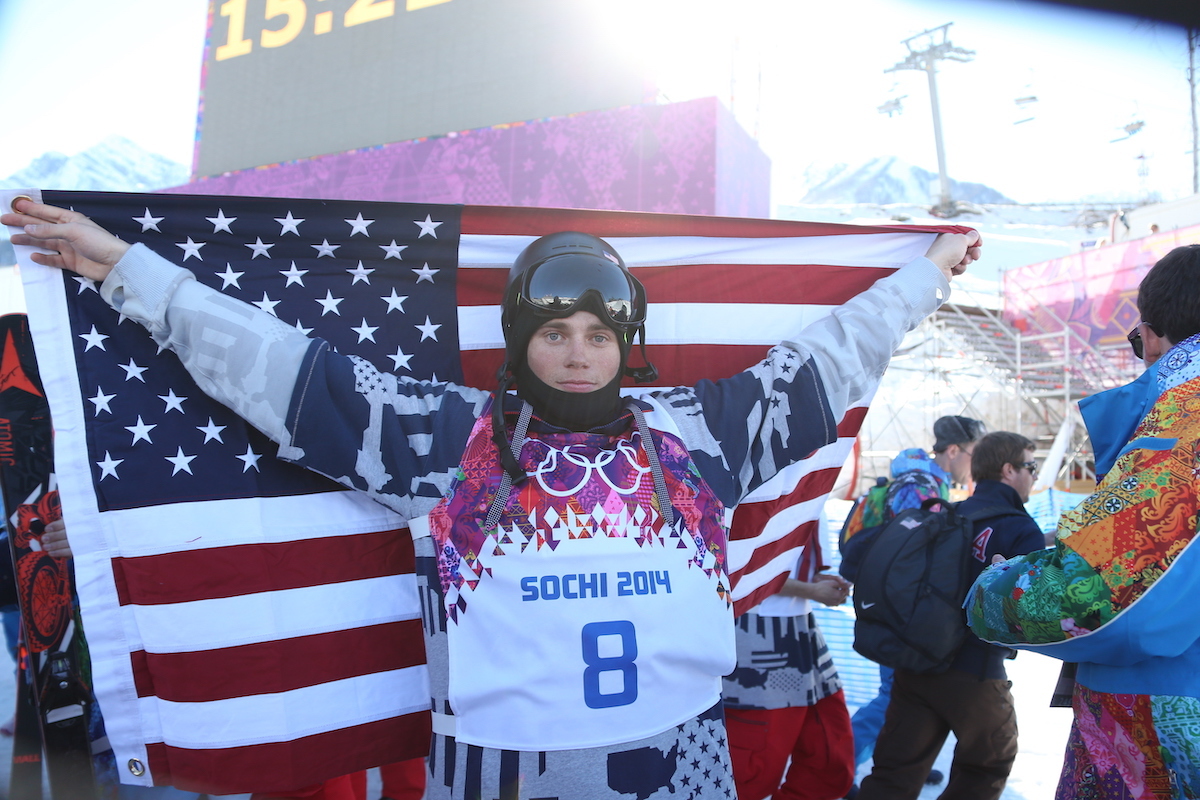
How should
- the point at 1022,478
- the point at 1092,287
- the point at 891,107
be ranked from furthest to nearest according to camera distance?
the point at 891,107 → the point at 1092,287 → the point at 1022,478

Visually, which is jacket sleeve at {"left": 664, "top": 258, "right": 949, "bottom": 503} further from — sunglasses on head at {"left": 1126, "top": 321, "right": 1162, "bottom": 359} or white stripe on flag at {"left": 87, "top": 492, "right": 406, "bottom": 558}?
white stripe on flag at {"left": 87, "top": 492, "right": 406, "bottom": 558}

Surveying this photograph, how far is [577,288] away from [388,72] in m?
8.42

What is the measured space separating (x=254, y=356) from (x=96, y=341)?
57 cm

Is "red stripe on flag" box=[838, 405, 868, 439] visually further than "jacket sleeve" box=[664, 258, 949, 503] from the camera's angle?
Yes

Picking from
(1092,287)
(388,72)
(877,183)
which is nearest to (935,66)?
(1092,287)

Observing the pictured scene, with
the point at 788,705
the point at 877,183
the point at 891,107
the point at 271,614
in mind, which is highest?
the point at 877,183

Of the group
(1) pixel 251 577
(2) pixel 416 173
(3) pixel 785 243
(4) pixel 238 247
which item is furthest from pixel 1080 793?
(2) pixel 416 173

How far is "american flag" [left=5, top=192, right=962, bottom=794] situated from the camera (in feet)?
6.20

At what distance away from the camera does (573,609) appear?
160cm

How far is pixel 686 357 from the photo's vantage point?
2518 millimetres

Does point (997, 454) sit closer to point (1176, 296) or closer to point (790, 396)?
point (1176, 296)

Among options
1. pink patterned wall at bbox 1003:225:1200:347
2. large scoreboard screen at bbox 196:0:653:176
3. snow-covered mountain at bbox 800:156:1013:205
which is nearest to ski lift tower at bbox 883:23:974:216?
pink patterned wall at bbox 1003:225:1200:347

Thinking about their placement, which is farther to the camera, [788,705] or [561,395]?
[788,705]

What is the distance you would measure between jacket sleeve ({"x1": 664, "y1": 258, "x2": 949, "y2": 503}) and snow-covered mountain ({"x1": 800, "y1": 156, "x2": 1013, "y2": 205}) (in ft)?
285
